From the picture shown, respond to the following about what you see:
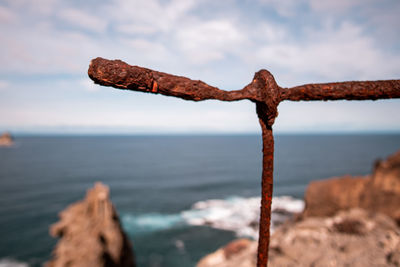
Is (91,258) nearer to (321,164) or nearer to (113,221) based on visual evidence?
(113,221)

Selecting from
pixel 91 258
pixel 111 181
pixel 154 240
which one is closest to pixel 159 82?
Result: pixel 91 258

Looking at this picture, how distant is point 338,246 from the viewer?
718cm

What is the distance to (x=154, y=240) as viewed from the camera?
94.9ft

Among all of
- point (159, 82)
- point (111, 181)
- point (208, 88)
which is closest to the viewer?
point (159, 82)

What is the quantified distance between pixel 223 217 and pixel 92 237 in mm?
24524

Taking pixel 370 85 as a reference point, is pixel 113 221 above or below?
below

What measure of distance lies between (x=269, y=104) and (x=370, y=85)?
109cm

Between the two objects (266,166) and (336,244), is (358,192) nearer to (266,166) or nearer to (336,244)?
(336,244)

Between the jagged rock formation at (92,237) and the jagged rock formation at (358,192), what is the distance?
46.3 ft

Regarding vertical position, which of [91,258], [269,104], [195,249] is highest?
[269,104]

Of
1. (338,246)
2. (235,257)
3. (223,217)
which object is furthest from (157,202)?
(338,246)

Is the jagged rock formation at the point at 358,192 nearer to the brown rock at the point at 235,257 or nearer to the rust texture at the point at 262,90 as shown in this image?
the brown rock at the point at 235,257

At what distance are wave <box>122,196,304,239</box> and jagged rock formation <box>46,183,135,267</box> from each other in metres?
16.1

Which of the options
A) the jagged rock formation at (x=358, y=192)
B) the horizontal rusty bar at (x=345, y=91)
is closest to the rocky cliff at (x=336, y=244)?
the jagged rock formation at (x=358, y=192)
